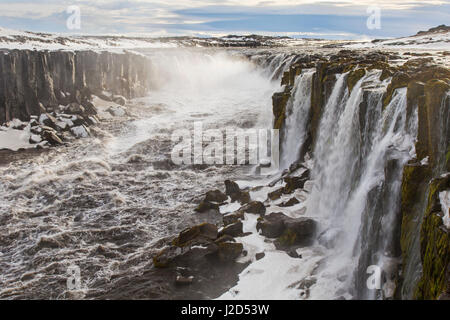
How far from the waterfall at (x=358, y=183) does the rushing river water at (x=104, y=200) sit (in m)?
6.41

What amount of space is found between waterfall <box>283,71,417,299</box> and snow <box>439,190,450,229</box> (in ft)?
9.09

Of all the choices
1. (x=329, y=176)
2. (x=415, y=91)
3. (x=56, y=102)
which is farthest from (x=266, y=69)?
(x=415, y=91)

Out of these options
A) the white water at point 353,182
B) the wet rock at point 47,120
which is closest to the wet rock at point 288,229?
the white water at point 353,182

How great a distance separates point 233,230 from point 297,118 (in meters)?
11.3

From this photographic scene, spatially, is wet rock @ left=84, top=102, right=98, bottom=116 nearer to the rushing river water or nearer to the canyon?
the rushing river water

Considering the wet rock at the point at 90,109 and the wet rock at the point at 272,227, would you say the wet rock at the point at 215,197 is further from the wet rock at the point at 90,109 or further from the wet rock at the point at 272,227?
the wet rock at the point at 90,109

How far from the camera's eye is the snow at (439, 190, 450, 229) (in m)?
8.36

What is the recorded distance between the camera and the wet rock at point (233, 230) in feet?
60.1

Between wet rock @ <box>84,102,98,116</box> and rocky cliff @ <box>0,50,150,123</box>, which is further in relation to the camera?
wet rock @ <box>84,102,98,116</box>

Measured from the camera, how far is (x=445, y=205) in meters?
8.78

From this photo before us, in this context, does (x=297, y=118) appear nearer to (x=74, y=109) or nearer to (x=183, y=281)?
(x=183, y=281)

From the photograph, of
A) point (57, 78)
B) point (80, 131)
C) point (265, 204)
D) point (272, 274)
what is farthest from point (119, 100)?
point (272, 274)

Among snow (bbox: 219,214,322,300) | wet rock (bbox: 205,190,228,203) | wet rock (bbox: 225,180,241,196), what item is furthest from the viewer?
wet rock (bbox: 225,180,241,196)

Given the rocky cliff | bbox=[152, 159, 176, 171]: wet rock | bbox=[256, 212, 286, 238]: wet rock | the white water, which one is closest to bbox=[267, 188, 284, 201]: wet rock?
the white water
